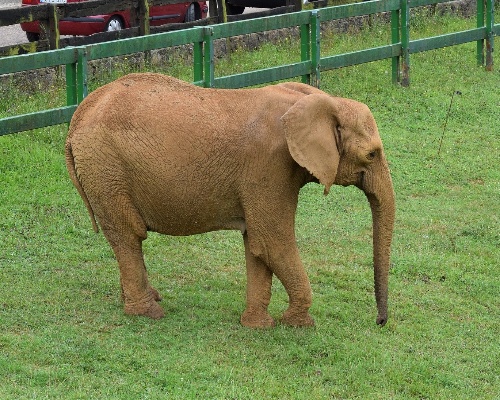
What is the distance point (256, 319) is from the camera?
28.3 ft

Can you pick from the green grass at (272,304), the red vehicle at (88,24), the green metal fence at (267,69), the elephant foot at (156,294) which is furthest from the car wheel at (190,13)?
the elephant foot at (156,294)

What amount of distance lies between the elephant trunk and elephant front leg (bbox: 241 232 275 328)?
2.69 ft

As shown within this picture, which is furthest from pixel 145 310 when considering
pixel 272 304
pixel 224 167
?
pixel 224 167

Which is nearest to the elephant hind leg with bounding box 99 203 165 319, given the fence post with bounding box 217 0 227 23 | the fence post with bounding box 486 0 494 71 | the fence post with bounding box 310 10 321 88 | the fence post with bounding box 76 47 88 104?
the fence post with bounding box 76 47 88 104

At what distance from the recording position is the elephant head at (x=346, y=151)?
807 centimetres

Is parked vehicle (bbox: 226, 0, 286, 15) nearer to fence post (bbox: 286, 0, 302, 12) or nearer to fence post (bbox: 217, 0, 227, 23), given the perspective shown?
fence post (bbox: 286, 0, 302, 12)

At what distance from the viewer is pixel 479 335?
8867 millimetres

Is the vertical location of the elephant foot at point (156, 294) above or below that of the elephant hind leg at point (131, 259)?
below

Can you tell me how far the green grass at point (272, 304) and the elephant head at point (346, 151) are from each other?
2.23 feet

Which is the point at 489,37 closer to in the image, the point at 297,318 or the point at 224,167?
the point at 297,318

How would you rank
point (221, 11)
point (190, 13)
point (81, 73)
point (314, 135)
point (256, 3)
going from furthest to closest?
point (256, 3), point (190, 13), point (221, 11), point (81, 73), point (314, 135)

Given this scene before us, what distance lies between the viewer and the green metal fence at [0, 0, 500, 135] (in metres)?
11.4

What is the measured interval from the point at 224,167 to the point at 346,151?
877 millimetres

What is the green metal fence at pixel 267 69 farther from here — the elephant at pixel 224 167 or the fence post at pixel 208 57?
the elephant at pixel 224 167
